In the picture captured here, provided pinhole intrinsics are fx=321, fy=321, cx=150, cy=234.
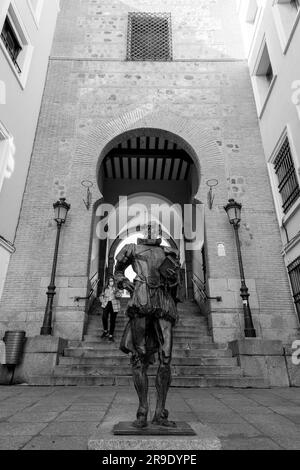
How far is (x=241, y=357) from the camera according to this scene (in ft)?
20.4

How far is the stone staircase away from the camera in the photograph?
5703mm

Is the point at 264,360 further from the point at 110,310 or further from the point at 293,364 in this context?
the point at 110,310

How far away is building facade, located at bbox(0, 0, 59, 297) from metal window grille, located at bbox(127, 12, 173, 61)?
3.06 m

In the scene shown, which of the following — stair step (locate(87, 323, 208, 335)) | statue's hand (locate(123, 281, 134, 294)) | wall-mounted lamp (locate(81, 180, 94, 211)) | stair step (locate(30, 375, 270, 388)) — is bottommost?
stair step (locate(30, 375, 270, 388))

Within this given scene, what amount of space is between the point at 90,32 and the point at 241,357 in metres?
11.8

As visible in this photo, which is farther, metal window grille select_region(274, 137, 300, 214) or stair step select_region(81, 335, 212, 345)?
metal window grille select_region(274, 137, 300, 214)

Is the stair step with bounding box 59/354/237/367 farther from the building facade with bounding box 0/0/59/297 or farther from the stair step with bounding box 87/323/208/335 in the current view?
the building facade with bounding box 0/0/59/297

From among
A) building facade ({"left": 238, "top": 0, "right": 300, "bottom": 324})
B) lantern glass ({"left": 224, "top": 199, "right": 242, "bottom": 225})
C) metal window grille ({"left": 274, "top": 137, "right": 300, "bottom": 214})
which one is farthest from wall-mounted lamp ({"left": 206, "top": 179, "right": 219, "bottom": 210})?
metal window grille ({"left": 274, "top": 137, "right": 300, "bottom": 214})

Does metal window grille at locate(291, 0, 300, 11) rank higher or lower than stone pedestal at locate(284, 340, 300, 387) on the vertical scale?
higher

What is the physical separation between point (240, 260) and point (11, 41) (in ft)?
28.2

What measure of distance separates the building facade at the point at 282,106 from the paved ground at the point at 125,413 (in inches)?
145

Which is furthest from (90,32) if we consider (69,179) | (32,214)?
(32,214)

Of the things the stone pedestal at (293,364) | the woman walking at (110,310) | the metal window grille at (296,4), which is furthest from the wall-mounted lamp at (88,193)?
the metal window grille at (296,4)
